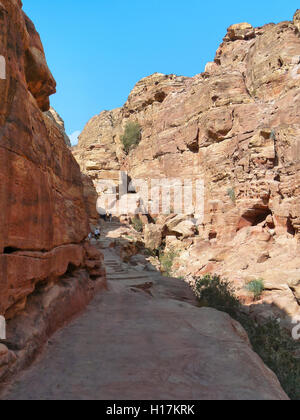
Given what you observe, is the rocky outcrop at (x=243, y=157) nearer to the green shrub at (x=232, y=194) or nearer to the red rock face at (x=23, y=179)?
the green shrub at (x=232, y=194)

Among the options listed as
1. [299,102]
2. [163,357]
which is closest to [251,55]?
[299,102]

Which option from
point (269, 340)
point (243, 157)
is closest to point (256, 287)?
point (269, 340)

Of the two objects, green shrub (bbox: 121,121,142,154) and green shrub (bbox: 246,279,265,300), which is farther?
green shrub (bbox: 121,121,142,154)

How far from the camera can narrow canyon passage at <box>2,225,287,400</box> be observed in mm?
2674

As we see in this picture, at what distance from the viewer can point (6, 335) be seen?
3297mm

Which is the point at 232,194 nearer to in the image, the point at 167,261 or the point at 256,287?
the point at 167,261

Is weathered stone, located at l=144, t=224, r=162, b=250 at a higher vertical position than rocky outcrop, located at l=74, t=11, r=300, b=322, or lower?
lower

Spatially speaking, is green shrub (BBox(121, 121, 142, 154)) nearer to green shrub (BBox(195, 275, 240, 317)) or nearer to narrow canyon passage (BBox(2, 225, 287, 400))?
green shrub (BBox(195, 275, 240, 317))

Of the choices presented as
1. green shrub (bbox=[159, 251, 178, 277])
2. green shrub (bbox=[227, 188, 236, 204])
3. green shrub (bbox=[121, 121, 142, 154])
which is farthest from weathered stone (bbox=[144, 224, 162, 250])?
green shrub (bbox=[121, 121, 142, 154])

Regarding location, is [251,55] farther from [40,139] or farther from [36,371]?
[36,371]

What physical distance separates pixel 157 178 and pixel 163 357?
70.3ft

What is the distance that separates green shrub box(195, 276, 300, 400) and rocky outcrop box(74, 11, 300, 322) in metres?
1.05

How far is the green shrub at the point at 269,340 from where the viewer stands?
201 inches

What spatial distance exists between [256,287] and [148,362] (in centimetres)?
817
